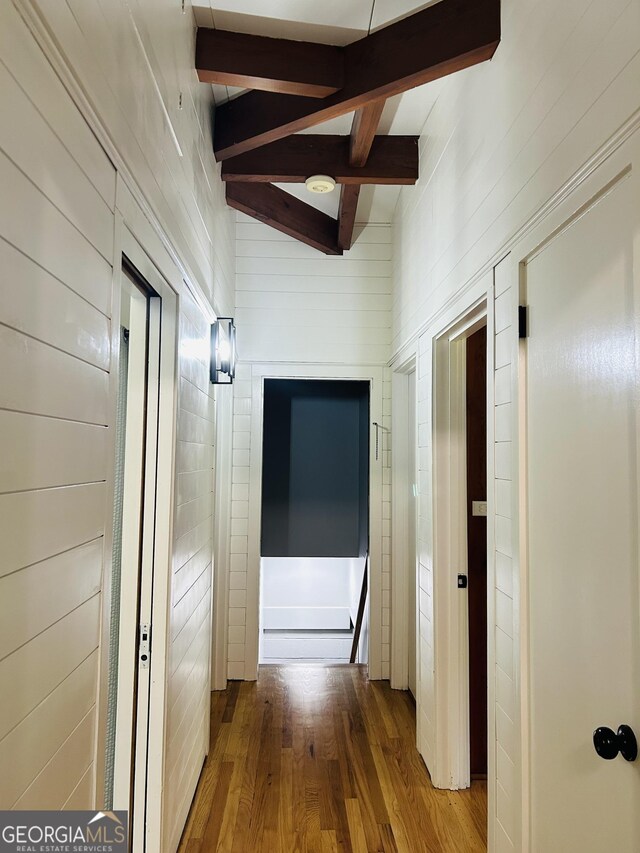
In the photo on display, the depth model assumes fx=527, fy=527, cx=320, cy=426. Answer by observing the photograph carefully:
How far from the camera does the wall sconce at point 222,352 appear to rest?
2662 mm

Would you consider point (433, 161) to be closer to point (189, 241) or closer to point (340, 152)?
point (340, 152)

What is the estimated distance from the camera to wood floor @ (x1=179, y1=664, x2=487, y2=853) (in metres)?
2.09

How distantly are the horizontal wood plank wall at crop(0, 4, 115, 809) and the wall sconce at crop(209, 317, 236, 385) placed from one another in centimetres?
155

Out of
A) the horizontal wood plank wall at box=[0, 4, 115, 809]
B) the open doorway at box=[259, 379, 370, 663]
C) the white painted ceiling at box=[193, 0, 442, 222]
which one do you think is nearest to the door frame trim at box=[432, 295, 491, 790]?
the white painted ceiling at box=[193, 0, 442, 222]

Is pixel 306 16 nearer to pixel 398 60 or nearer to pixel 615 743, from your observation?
pixel 398 60

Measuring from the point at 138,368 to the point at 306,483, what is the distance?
2664 millimetres

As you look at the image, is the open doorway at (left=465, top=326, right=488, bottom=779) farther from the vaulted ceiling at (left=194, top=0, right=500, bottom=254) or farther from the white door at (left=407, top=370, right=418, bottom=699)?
the vaulted ceiling at (left=194, top=0, right=500, bottom=254)

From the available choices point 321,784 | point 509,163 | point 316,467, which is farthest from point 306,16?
point 321,784

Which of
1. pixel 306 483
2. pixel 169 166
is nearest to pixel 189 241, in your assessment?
pixel 169 166

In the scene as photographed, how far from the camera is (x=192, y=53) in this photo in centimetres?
192

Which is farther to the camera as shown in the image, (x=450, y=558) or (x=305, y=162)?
(x=305, y=162)

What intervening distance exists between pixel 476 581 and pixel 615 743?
1.53m

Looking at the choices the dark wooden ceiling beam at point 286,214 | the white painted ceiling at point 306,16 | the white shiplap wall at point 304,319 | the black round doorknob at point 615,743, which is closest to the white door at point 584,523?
the black round doorknob at point 615,743

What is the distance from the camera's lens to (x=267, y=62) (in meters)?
1.97
